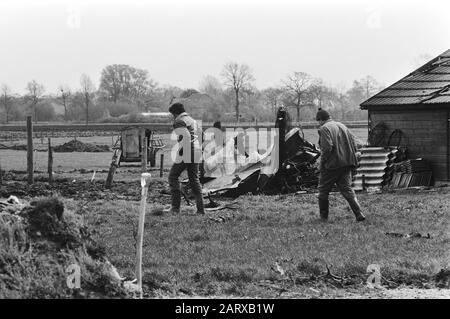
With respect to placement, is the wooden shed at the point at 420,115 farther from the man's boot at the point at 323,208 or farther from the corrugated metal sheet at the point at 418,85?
the man's boot at the point at 323,208

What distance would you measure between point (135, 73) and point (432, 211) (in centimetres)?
5612

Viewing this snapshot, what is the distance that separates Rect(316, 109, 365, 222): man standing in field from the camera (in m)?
12.0

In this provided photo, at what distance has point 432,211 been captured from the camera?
44.1ft

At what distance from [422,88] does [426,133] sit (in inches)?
66.7

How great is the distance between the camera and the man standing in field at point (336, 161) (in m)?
12.0

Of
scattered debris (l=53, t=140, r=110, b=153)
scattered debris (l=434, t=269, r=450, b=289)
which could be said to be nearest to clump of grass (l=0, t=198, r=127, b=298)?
scattered debris (l=434, t=269, r=450, b=289)

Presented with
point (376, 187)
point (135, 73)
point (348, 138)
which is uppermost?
point (135, 73)

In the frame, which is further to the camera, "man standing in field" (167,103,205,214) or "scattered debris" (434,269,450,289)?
"man standing in field" (167,103,205,214)

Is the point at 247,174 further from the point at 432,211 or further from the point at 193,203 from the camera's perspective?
the point at 432,211

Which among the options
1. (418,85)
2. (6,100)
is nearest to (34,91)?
(6,100)

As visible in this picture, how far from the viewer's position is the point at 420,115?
21328 millimetres

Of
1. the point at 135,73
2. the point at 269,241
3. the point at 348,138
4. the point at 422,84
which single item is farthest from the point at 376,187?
the point at 135,73

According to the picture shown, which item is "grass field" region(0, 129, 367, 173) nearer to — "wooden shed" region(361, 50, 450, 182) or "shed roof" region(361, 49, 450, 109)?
"wooden shed" region(361, 50, 450, 182)

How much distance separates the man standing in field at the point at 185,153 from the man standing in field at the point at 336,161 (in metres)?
2.28
